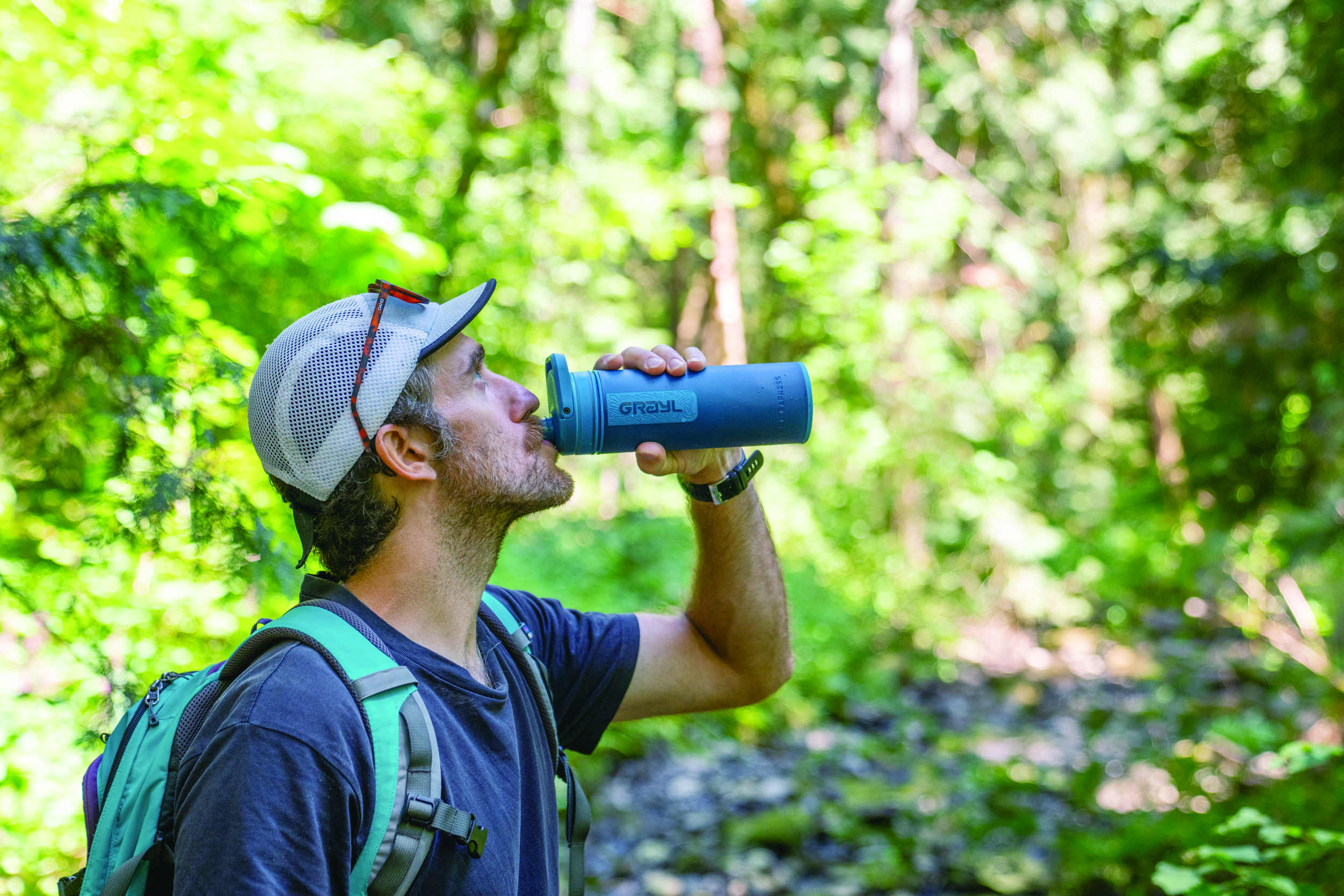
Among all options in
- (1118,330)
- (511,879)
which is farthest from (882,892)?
(1118,330)

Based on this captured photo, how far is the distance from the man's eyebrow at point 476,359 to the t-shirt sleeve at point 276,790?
2.11ft

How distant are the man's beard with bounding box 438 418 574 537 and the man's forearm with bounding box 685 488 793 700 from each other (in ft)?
1.56

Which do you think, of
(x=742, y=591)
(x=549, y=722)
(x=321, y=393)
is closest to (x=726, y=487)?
(x=742, y=591)

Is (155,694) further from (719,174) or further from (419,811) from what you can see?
(719,174)

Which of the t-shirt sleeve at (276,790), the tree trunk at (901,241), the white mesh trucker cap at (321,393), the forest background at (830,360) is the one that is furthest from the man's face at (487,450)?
the tree trunk at (901,241)

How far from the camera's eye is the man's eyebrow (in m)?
1.86

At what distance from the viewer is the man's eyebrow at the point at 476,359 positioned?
1.86 m

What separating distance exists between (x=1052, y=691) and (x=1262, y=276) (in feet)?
15.6

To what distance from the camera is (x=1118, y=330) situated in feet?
32.6

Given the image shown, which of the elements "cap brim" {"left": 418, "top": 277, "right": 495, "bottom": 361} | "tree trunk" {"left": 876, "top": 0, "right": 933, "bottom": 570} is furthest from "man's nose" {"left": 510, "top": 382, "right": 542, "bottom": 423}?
"tree trunk" {"left": 876, "top": 0, "right": 933, "bottom": 570}

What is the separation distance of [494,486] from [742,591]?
0.70 metres

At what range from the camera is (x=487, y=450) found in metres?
1.79

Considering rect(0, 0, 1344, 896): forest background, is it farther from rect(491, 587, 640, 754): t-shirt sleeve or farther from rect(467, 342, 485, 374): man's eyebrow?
rect(467, 342, 485, 374): man's eyebrow

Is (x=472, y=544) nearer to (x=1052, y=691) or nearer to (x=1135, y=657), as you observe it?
(x=1052, y=691)
